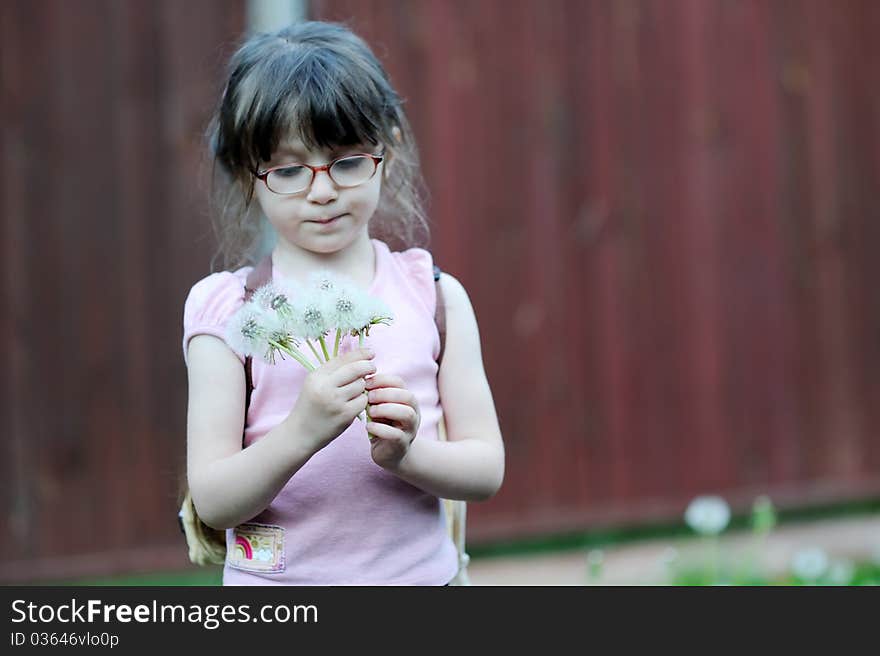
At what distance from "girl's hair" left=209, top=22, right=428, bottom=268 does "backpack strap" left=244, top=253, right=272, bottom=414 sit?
0.42ft

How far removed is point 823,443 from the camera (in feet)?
18.2

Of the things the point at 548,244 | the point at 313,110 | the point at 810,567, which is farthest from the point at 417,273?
the point at 548,244

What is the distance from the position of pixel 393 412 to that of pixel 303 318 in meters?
0.19

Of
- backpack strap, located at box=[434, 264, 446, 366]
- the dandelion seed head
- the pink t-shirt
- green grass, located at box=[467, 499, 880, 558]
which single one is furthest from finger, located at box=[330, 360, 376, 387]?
green grass, located at box=[467, 499, 880, 558]

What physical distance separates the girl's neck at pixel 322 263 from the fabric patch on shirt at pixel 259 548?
425 millimetres

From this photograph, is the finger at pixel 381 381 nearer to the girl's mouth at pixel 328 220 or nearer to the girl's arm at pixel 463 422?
the girl's arm at pixel 463 422

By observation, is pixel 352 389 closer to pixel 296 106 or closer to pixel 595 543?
pixel 296 106

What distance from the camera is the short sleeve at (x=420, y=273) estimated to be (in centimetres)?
215

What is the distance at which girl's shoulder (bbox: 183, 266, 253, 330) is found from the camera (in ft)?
6.68

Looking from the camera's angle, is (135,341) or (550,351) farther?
(550,351)

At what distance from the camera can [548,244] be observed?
16.3 ft

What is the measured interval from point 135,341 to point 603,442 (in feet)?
6.34
